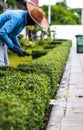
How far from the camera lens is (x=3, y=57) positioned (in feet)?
28.8

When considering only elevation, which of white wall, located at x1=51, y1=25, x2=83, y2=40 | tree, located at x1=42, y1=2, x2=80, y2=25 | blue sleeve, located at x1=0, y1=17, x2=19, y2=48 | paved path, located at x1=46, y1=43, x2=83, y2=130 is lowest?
tree, located at x1=42, y1=2, x2=80, y2=25

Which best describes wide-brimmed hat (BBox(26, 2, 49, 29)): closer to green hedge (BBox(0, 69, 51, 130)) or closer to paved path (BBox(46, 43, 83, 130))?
green hedge (BBox(0, 69, 51, 130))

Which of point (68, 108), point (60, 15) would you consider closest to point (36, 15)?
point (68, 108)

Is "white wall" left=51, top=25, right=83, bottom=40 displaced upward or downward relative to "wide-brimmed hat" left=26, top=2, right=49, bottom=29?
downward

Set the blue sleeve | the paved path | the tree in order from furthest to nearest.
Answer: the tree
the blue sleeve
the paved path

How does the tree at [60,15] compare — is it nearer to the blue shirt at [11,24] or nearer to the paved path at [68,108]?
the paved path at [68,108]

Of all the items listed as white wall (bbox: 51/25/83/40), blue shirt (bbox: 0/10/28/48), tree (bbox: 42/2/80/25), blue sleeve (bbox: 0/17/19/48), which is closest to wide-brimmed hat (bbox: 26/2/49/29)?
blue shirt (bbox: 0/10/28/48)

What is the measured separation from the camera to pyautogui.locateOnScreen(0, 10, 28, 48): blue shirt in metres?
7.90

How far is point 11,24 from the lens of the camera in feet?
26.2

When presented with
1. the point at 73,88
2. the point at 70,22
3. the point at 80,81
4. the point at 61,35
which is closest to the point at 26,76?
the point at 73,88

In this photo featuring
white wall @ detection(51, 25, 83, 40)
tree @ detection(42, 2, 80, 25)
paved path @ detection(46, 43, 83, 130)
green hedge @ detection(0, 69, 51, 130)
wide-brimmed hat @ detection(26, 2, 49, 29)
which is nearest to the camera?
green hedge @ detection(0, 69, 51, 130)

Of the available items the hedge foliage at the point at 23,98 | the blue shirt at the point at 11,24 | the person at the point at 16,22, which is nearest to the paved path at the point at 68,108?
the hedge foliage at the point at 23,98

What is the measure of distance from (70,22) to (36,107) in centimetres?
7035

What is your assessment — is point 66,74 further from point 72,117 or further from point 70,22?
point 70,22
